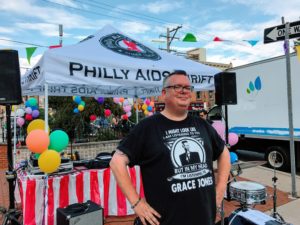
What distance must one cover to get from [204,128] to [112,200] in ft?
10.6

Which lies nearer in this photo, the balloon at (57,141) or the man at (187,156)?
the man at (187,156)

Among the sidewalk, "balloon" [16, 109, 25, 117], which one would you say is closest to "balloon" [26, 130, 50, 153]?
the sidewalk

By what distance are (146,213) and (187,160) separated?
16.5 inches

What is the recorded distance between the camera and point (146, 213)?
67.0 inches

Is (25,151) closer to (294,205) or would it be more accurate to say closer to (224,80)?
(224,80)

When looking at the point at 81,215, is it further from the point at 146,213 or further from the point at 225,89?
the point at 225,89

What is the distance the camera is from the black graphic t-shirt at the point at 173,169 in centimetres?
174

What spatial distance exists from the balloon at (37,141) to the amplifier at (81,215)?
853 millimetres

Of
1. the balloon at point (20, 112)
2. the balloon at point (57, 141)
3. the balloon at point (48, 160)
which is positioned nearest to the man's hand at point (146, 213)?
the balloon at point (48, 160)

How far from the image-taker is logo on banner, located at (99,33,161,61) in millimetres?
5066

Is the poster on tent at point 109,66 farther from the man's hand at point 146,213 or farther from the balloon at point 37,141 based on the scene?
the man's hand at point 146,213

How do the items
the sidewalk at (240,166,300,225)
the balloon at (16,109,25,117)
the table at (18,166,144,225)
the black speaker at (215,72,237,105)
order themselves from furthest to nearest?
the balloon at (16,109,25,117), the black speaker at (215,72,237,105), the sidewalk at (240,166,300,225), the table at (18,166,144,225)

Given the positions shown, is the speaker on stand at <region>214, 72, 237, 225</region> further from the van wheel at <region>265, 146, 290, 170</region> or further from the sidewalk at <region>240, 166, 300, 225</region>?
the van wheel at <region>265, 146, 290, 170</region>

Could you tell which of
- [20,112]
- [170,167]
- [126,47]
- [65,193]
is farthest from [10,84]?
[20,112]
